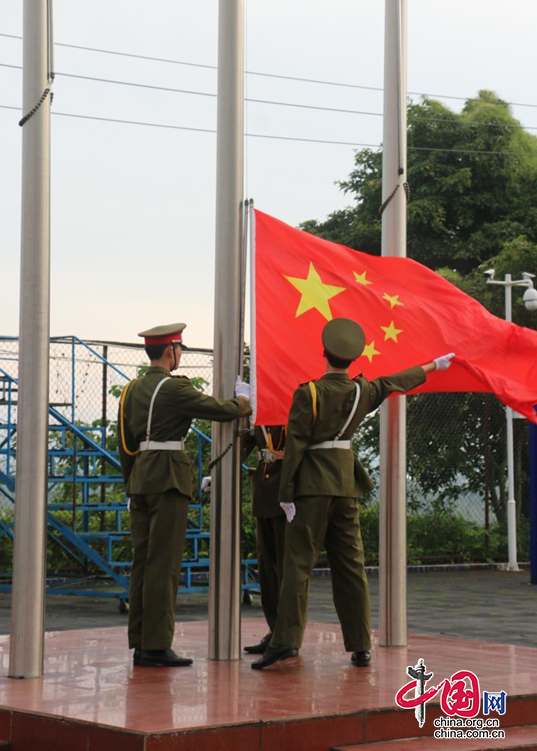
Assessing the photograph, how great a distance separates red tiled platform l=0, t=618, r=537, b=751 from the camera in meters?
4.93

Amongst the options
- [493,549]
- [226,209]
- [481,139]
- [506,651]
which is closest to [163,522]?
[226,209]

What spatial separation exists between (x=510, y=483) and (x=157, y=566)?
1084 centimetres

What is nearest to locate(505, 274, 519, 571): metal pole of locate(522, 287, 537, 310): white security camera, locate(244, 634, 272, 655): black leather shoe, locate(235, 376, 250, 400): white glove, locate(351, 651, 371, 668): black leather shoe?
locate(522, 287, 537, 310): white security camera

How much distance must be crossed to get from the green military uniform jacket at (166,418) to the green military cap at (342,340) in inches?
22.0

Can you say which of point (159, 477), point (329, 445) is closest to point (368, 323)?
point (329, 445)

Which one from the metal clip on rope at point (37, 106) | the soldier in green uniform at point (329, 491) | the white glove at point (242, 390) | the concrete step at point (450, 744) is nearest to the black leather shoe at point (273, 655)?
the soldier in green uniform at point (329, 491)

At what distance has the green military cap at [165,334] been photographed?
6.82 m

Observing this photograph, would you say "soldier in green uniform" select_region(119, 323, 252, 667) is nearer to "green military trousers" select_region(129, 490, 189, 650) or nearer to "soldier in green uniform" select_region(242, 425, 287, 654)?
"green military trousers" select_region(129, 490, 189, 650)

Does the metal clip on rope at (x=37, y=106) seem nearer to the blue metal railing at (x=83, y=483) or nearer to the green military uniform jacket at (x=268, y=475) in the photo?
the green military uniform jacket at (x=268, y=475)

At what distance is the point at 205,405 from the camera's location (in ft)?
21.3

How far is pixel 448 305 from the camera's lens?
7.43 metres

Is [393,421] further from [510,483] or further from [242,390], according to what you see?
[510,483]

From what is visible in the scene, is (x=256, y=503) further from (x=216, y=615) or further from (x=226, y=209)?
(x=226, y=209)

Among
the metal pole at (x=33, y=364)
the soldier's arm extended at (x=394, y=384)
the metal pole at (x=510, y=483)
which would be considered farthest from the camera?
the metal pole at (x=510, y=483)
